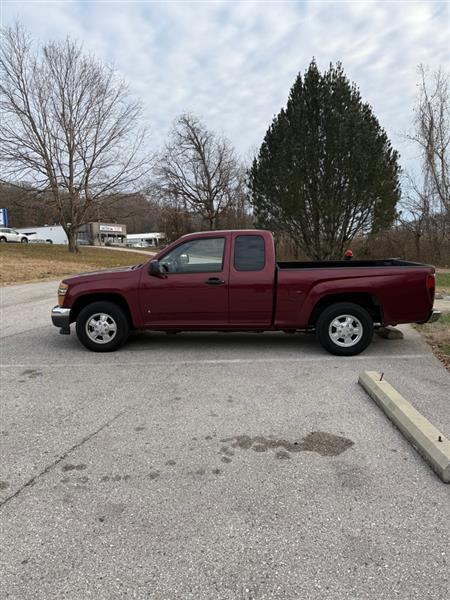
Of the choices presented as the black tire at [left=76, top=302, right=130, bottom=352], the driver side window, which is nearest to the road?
the black tire at [left=76, top=302, right=130, bottom=352]

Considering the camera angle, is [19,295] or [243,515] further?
[19,295]

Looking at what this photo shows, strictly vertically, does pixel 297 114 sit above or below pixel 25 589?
above

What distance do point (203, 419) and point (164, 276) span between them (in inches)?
103

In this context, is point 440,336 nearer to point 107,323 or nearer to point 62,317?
point 107,323

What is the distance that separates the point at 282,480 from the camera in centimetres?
289

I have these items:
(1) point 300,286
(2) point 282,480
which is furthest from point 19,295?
(2) point 282,480

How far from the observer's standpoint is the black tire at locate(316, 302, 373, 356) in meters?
5.75

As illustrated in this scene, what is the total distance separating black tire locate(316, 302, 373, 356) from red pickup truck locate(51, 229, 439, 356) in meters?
0.01

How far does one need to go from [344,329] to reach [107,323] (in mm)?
3436

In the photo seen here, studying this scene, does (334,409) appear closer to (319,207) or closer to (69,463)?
(69,463)

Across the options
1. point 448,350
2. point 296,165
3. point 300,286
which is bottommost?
point 448,350

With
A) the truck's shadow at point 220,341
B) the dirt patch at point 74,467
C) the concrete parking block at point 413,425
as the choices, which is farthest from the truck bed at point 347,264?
the dirt patch at point 74,467

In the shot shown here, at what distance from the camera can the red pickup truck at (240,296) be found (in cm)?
571

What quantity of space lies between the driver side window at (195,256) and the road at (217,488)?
1543mm
